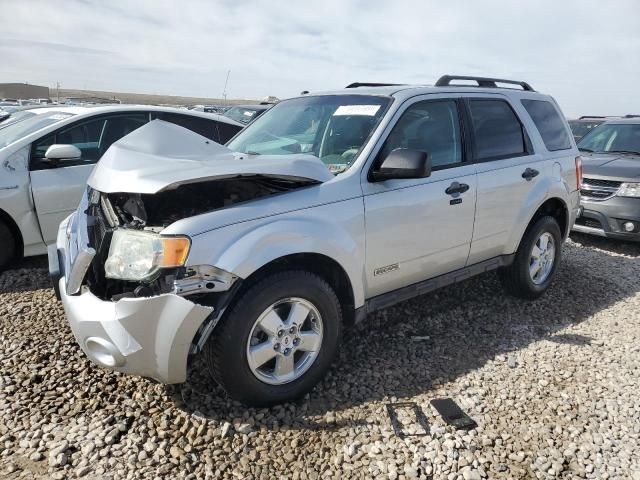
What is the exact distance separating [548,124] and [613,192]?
7.74 ft

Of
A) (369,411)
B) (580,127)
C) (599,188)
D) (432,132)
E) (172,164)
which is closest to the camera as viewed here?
(172,164)

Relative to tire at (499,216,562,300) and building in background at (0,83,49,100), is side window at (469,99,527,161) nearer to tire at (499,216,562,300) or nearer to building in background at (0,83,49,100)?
tire at (499,216,562,300)

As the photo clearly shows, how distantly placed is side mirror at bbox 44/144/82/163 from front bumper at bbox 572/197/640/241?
6000 mm

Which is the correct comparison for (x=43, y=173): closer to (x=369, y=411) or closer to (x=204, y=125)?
(x=204, y=125)

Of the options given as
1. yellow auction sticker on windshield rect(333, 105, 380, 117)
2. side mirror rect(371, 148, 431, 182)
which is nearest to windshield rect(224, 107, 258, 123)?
yellow auction sticker on windshield rect(333, 105, 380, 117)

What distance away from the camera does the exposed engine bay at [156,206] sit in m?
2.66

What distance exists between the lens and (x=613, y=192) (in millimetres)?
6309

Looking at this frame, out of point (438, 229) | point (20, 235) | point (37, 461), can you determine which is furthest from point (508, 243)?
point (20, 235)

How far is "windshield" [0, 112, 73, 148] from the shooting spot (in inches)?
195

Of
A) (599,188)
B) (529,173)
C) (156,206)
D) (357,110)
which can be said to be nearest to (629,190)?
(599,188)

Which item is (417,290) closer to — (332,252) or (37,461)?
(332,252)

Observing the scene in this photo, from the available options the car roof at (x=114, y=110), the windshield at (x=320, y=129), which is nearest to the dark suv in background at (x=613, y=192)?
the windshield at (x=320, y=129)

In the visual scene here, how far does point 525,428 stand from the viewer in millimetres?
2742

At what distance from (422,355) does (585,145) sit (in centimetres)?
587
